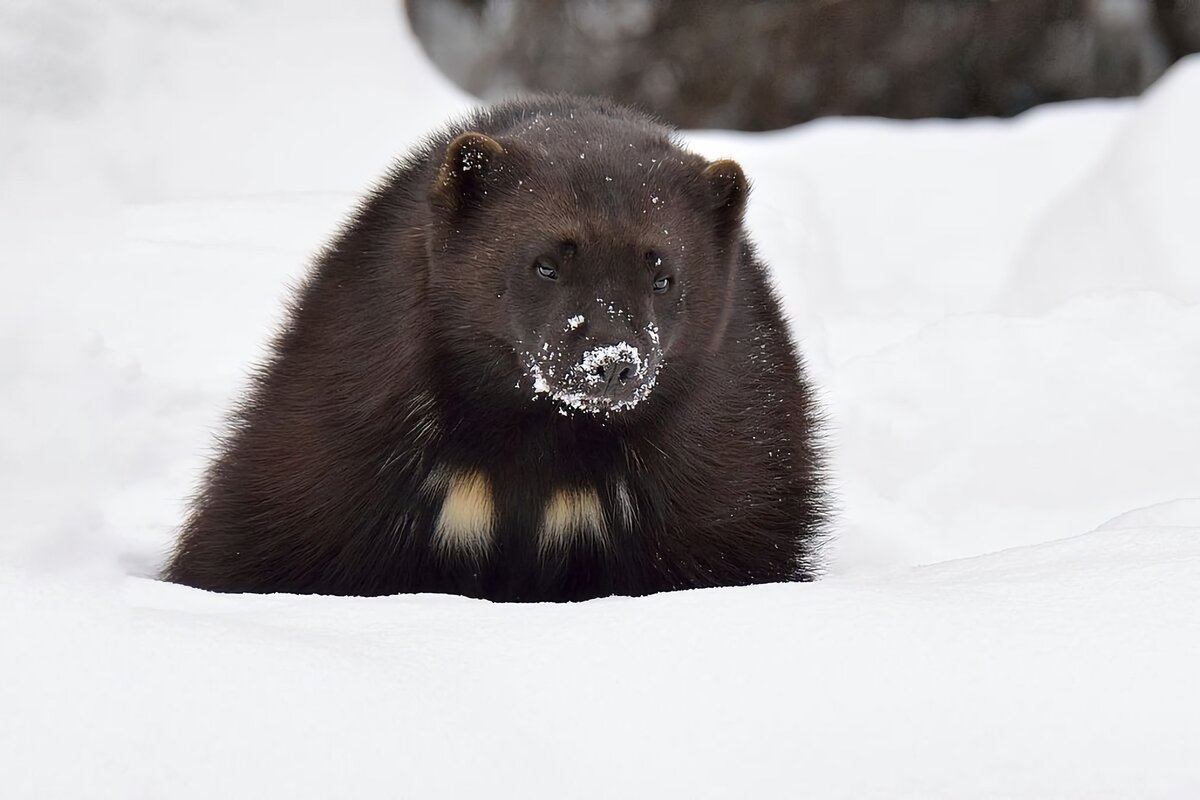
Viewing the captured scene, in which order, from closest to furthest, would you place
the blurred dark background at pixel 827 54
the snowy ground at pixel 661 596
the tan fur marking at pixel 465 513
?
the snowy ground at pixel 661 596 < the tan fur marking at pixel 465 513 < the blurred dark background at pixel 827 54

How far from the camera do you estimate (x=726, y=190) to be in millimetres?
3348

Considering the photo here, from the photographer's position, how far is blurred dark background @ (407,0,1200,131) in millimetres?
10984

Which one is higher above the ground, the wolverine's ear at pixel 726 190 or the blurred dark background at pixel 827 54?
the blurred dark background at pixel 827 54

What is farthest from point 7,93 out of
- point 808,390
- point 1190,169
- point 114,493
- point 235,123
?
point 1190,169

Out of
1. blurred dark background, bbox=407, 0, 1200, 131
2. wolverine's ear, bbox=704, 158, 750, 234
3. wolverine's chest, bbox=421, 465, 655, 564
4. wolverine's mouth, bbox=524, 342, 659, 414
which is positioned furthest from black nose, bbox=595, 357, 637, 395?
blurred dark background, bbox=407, 0, 1200, 131

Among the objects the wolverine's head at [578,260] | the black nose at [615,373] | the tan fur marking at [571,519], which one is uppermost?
the wolverine's head at [578,260]

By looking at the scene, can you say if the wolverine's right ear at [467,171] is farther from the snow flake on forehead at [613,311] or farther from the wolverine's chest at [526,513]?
the wolverine's chest at [526,513]

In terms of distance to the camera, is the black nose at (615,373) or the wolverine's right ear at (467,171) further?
the wolverine's right ear at (467,171)

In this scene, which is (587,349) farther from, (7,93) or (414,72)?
(414,72)

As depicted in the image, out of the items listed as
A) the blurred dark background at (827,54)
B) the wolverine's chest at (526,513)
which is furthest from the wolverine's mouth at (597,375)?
the blurred dark background at (827,54)

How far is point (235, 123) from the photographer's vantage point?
18.5ft

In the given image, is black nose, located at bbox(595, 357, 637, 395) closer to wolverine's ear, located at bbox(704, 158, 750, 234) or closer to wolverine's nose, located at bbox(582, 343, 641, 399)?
wolverine's nose, located at bbox(582, 343, 641, 399)

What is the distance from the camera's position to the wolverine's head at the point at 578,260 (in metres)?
2.94

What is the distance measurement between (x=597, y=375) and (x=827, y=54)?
8905 mm
